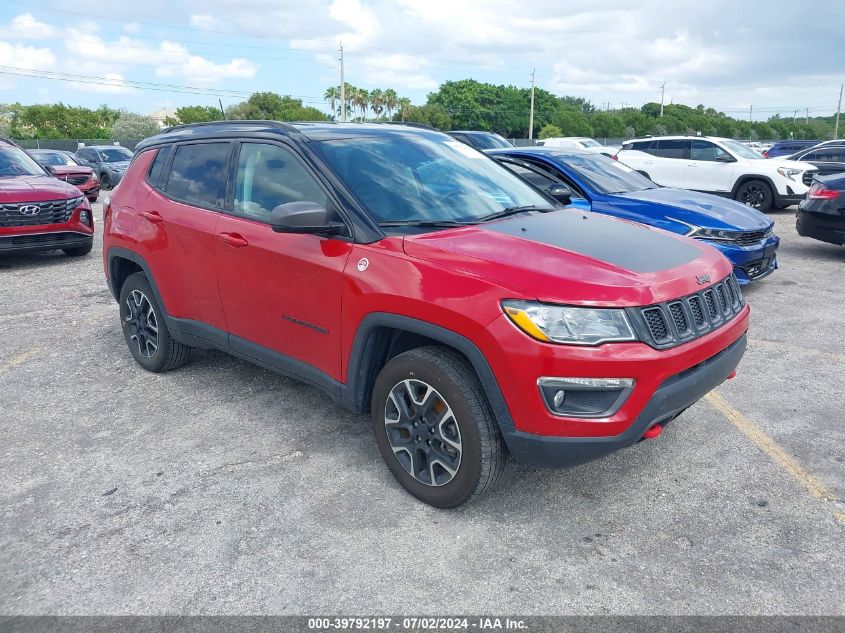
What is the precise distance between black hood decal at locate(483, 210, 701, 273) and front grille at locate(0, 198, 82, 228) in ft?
25.0

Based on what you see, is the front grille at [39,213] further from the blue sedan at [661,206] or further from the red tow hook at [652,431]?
the red tow hook at [652,431]

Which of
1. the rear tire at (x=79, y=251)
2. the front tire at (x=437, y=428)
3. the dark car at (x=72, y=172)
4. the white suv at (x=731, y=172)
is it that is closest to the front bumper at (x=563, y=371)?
the front tire at (x=437, y=428)

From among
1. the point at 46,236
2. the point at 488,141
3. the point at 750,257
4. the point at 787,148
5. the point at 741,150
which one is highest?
the point at 787,148

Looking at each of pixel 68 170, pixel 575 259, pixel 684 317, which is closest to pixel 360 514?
pixel 575 259

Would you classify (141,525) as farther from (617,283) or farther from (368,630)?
(617,283)

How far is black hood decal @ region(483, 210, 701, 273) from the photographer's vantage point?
3.17 metres

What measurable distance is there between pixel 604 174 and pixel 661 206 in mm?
988

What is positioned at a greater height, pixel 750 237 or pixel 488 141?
pixel 488 141

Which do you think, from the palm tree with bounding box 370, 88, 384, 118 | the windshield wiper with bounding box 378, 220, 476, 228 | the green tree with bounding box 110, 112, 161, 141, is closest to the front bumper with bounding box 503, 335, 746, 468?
the windshield wiper with bounding box 378, 220, 476, 228

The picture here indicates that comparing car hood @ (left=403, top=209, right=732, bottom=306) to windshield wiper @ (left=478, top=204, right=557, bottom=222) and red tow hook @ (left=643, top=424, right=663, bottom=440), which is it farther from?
red tow hook @ (left=643, top=424, right=663, bottom=440)

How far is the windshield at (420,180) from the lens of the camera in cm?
359

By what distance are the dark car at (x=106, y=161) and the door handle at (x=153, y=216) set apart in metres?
18.7

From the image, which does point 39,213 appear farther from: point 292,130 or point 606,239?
point 606,239

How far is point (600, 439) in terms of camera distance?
9.34 feet
